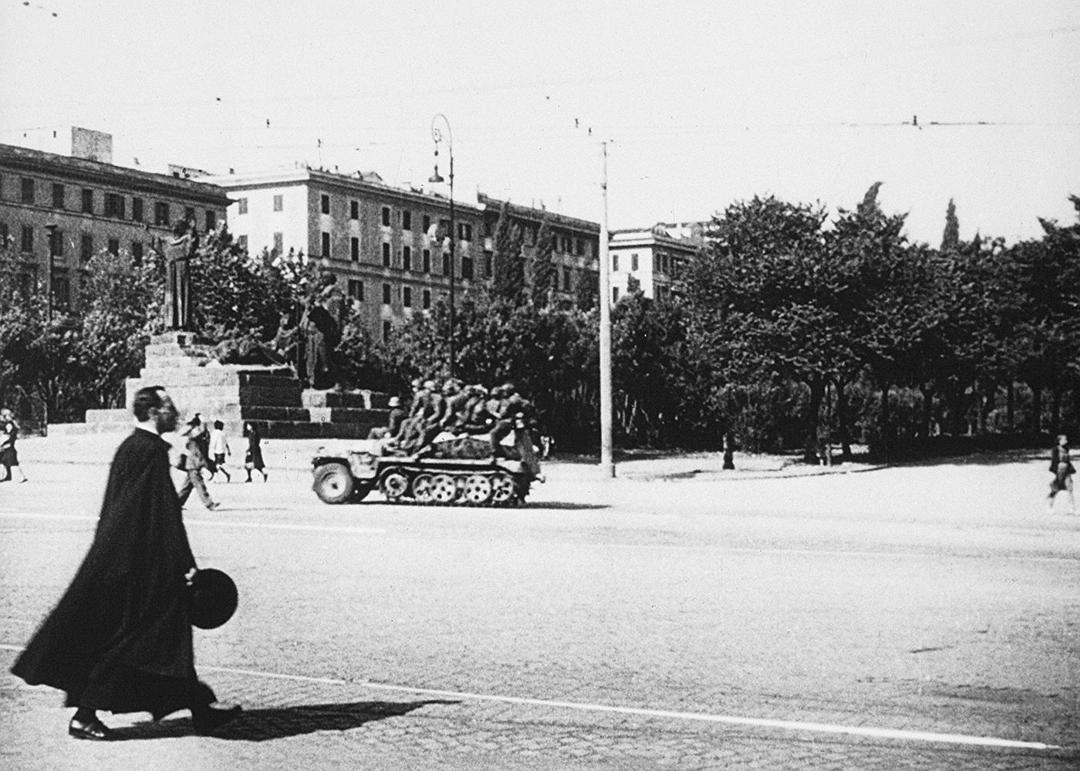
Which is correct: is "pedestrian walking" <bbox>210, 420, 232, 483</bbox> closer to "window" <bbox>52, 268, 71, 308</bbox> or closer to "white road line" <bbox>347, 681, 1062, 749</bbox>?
"white road line" <bbox>347, 681, 1062, 749</bbox>

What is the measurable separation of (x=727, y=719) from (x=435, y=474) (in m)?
16.4

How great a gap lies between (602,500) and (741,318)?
18.0m

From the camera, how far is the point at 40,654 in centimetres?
650

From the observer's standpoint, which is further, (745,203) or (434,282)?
(434,282)

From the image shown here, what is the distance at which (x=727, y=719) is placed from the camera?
7164 mm

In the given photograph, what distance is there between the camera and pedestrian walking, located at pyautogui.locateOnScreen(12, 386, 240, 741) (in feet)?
21.3

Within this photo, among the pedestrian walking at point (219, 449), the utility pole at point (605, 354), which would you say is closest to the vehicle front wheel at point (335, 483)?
the pedestrian walking at point (219, 449)

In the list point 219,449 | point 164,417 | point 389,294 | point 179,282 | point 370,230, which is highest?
point 370,230

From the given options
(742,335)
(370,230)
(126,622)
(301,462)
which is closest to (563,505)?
(301,462)

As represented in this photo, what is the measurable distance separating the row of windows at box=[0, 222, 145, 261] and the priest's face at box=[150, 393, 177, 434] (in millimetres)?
64873

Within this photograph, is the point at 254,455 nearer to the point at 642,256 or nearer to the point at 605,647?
the point at 605,647

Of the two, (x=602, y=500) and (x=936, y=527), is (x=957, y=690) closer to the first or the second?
(x=936, y=527)

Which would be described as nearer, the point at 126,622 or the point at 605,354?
the point at 126,622

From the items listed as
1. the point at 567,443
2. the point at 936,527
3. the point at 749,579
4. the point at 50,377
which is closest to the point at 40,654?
the point at 749,579
